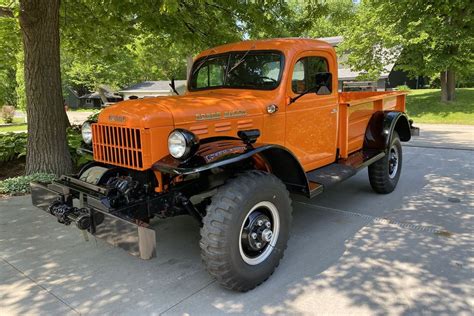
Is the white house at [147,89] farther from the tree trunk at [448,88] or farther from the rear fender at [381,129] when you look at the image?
the rear fender at [381,129]

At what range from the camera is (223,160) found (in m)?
2.99

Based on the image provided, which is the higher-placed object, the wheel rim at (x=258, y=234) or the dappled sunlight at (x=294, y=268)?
the wheel rim at (x=258, y=234)

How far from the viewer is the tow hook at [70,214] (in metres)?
3.01

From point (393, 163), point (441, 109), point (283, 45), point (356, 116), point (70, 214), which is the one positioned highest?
point (283, 45)

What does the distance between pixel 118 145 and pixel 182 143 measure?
0.79m

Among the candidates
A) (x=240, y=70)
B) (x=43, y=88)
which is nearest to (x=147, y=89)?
(x=43, y=88)

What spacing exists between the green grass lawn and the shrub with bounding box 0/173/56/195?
1674 centimetres

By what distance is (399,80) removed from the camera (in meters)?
37.8

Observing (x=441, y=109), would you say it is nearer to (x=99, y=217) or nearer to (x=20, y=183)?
(x=20, y=183)

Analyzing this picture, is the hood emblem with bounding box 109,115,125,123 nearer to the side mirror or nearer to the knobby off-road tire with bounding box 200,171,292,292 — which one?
the knobby off-road tire with bounding box 200,171,292,292

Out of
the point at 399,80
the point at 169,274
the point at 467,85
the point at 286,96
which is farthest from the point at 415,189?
the point at 467,85

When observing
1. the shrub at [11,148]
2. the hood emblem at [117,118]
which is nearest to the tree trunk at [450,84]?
the shrub at [11,148]

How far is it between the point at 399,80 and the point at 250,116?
3824 cm

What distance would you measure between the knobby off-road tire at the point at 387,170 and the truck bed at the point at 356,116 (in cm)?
39
